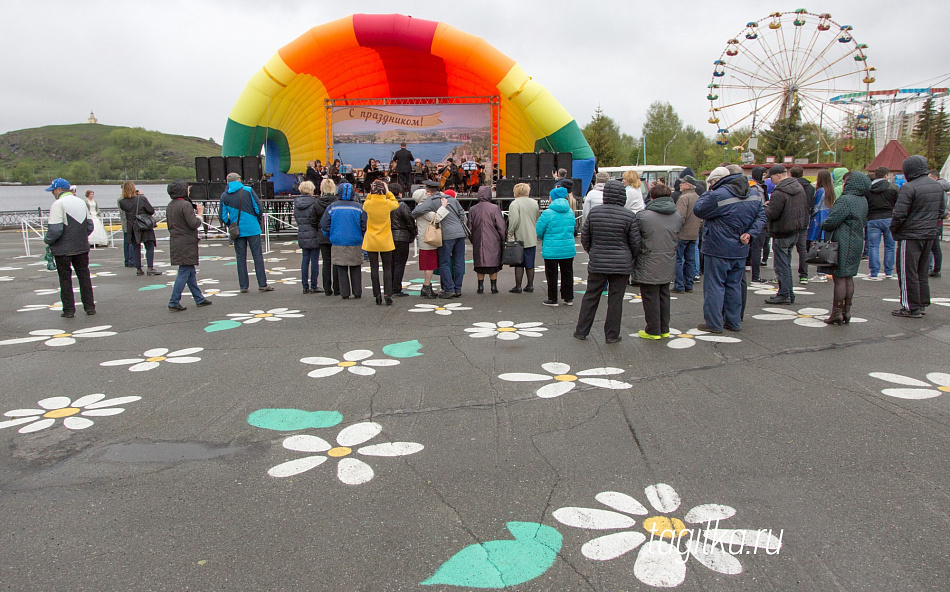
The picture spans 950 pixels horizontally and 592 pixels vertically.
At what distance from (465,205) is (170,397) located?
14698 mm

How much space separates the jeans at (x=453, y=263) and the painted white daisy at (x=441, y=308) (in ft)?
1.69

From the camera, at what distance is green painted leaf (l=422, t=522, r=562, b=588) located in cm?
220

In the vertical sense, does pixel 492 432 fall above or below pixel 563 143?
below

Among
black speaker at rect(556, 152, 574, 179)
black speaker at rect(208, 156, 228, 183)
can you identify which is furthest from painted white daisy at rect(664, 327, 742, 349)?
black speaker at rect(208, 156, 228, 183)

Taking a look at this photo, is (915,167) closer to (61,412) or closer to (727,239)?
(727,239)

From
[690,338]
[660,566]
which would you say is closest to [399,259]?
[690,338]

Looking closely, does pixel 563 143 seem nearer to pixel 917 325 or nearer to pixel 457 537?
pixel 917 325

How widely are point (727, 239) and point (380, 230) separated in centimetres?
411

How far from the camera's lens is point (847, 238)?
20.5ft

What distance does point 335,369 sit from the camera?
16.0 feet

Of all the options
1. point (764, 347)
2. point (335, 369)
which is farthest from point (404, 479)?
point (764, 347)

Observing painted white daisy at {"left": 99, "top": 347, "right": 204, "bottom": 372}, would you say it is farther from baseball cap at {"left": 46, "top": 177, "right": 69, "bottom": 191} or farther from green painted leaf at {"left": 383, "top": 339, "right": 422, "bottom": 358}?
baseball cap at {"left": 46, "top": 177, "right": 69, "bottom": 191}

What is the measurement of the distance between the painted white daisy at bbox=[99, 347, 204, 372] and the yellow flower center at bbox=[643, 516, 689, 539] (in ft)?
13.3

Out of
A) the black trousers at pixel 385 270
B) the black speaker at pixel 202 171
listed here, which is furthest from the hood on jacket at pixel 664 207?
the black speaker at pixel 202 171
